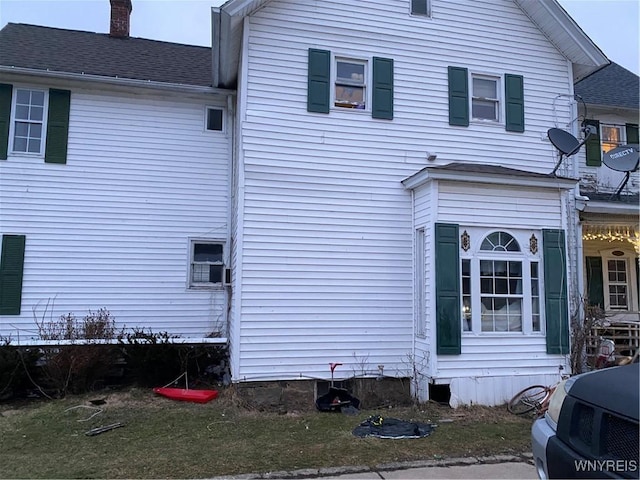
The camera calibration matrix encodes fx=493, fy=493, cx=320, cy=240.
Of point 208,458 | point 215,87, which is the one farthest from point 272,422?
point 215,87

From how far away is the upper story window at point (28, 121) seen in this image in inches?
387

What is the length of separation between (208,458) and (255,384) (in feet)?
8.91

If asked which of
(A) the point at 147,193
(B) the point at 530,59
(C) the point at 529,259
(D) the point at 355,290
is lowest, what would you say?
(D) the point at 355,290

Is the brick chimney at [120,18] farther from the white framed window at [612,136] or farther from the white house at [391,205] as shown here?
the white framed window at [612,136]

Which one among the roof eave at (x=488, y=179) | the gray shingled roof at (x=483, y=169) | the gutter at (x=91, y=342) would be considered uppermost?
the gray shingled roof at (x=483, y=169)

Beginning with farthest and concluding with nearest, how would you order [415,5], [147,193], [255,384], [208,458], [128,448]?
[147,193] → [415,5] → [255,384] → [128,448] → [208,458]

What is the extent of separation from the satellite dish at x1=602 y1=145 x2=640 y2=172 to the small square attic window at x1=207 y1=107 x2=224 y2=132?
814 cm

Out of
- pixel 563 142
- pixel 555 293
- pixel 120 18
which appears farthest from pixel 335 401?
pixel 120 18

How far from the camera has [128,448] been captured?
221 inches

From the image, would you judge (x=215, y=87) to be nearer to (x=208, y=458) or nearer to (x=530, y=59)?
(x=530, y=59)

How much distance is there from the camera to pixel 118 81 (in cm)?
996

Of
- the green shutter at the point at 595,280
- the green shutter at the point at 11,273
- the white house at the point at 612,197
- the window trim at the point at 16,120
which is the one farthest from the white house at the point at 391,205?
the green shutter at the point at 11,273

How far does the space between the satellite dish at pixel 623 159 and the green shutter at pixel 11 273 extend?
11.8 meters

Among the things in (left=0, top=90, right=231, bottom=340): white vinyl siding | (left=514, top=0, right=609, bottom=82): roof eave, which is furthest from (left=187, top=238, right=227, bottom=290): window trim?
(left=514, top=0, right=609, bottom=82): roof eave
